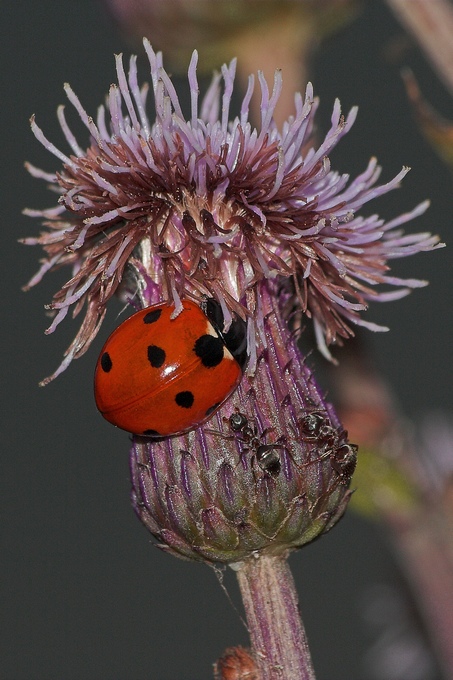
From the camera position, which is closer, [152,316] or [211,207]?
[152,316]

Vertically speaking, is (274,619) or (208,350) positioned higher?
(208,350)

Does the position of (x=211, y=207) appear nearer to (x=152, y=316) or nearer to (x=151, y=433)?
(x=152, y=316)

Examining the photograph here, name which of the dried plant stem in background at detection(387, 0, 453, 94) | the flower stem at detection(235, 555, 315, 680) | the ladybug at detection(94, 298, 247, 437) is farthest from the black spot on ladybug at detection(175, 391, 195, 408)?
the dried plant stem in background at detection(387, 0, 453, 94)

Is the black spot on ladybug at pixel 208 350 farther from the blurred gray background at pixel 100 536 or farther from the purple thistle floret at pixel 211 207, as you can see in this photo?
the blurred gray background at pixel 100 536

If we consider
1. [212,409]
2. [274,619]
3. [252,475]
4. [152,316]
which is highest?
[152,316]

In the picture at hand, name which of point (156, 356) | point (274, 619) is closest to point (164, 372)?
point (156, 356)

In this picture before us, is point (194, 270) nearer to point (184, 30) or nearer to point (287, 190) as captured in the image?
point (287, 190)

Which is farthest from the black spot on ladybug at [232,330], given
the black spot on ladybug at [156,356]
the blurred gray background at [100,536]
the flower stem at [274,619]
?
the blurred gray background at [100,536]
